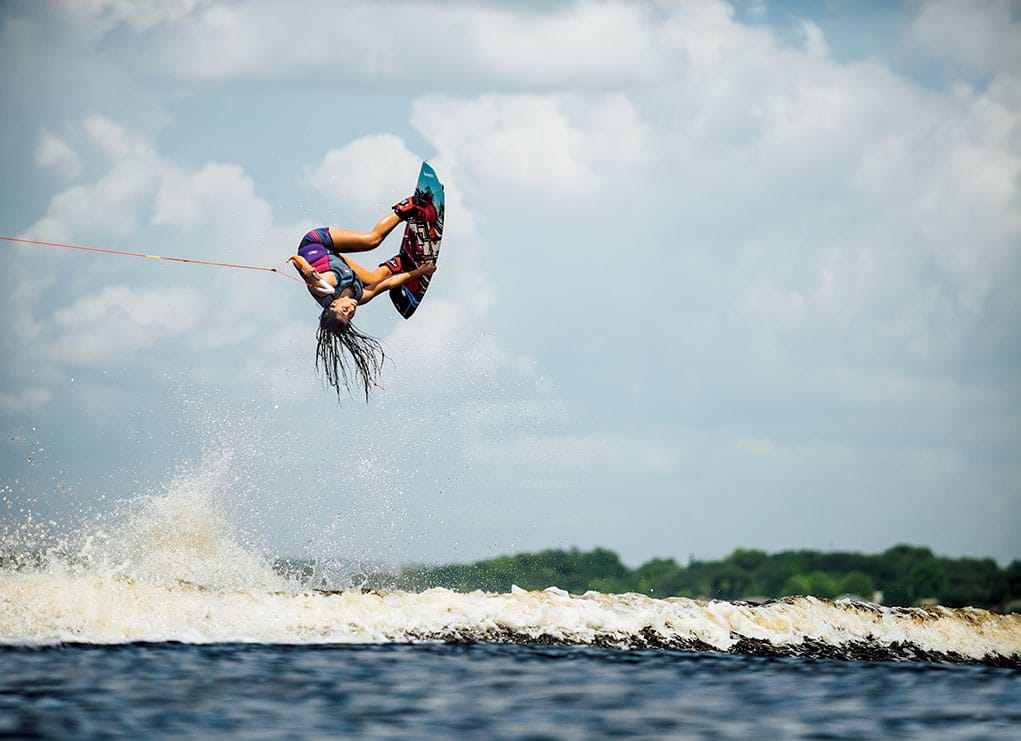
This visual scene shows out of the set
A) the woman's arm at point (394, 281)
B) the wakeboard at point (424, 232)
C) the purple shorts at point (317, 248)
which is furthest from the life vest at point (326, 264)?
the wakeboard at point (424, 232)

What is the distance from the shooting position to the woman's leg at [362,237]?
40.6 ft

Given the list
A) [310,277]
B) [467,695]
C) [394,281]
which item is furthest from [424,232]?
[467,695]

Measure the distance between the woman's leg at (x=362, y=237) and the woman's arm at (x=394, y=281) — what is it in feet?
1.39

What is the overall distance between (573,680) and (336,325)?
4.70m

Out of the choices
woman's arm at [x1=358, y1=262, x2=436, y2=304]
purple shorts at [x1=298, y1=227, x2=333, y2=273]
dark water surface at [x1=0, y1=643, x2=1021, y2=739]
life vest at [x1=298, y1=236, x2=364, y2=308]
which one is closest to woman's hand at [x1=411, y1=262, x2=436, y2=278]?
woman's arm at [x1=358, y1=262, x2=436, y2=304]

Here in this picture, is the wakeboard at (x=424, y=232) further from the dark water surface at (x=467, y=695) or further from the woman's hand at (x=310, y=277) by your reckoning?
the dark water surface at (x=467, y=695)

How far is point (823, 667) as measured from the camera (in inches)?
483

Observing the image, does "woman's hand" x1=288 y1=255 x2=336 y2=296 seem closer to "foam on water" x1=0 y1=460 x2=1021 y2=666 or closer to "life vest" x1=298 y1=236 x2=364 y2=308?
"life vest" x1=298 y1=236 x2=364 y2=308

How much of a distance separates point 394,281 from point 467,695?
16.9 feet

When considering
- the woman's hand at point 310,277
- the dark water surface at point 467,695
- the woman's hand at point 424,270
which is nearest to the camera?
the dark water surface at point 467,695

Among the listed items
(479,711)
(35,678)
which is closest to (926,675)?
(479,711)

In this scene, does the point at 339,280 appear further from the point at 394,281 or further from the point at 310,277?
the point at 394,281

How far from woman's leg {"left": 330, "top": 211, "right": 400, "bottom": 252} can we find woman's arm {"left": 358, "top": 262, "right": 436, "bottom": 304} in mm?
423

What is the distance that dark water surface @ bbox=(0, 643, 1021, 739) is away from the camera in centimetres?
834
